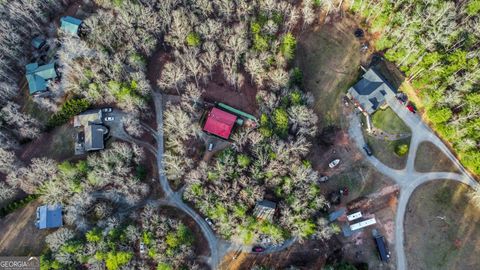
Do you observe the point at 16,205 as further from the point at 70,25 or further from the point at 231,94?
the point at 231,94

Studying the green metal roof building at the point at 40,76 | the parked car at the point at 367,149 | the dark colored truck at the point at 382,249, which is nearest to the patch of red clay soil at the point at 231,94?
the parked car at the point at 367,149

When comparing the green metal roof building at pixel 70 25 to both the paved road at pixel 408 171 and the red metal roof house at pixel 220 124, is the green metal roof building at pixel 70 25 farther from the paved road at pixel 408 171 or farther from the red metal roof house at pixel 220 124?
the paved road at pixel 408 171

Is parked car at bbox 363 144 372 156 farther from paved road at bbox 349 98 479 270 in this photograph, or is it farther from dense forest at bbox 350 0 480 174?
dense forest at bbox 350 0 480 174

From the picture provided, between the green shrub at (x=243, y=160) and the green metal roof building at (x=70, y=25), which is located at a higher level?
the green metal roof building at (x=70, y=25)

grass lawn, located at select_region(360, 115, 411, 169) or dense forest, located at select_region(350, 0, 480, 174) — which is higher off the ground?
dense forest, located at select_region(350, 0, 480, 174)

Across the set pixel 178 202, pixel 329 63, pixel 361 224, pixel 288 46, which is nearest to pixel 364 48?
pixel 329 63

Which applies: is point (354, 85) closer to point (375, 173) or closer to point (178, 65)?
point (375, 173)

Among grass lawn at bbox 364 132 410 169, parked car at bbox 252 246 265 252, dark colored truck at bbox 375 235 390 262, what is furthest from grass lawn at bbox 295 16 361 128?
parked car at bbox 252 246 265 252
